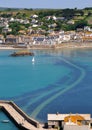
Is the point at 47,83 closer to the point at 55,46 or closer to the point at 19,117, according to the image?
the point at 19,117

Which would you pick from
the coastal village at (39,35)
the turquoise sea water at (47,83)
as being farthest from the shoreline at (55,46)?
the turquoise sea water at (47,83)

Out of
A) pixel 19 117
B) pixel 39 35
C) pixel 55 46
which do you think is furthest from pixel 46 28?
pixel 19 117

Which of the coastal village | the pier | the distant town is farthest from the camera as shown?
the distant town

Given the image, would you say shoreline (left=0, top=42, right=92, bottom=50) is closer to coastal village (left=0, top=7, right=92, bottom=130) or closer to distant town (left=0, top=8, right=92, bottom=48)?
coastal village (left=0, top=7, right=92, bottom=130)

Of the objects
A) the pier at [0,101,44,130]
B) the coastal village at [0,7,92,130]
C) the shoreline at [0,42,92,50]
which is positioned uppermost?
the pier at [0,101,44,130]

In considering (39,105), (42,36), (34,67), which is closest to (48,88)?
(39,105)

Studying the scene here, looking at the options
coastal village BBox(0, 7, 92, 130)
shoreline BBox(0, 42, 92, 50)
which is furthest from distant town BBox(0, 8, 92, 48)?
shoreline BBox(0, 42, 92, 50)

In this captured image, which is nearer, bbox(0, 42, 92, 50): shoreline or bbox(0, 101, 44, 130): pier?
bbox(0, 101, 44, 130): pier
